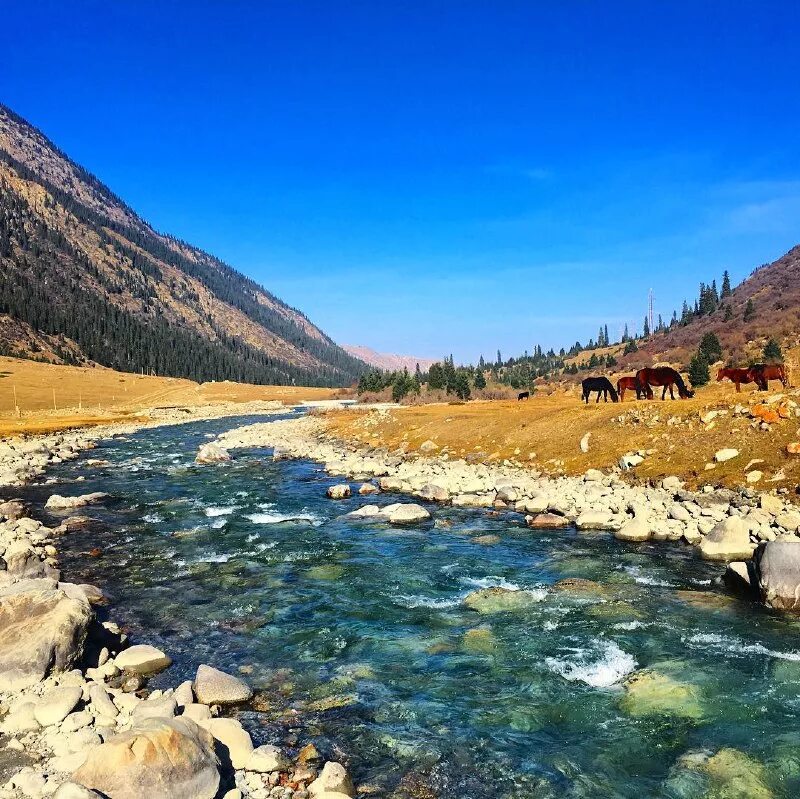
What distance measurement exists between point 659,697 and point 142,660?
365 inches

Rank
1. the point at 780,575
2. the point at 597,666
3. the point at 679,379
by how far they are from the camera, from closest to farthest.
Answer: the point at 597,666
the point at 780,575
the point at 679,379

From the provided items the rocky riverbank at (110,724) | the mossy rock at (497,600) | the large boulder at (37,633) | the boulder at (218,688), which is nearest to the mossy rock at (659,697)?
the mossy rock at (497,600)

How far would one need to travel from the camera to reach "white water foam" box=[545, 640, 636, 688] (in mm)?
10234

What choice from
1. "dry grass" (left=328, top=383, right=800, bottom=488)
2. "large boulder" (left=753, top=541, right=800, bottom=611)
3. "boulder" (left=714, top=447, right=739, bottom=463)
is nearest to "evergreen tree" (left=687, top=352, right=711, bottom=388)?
"dry grass" (left=328, top=383, right=800, bottom=488)

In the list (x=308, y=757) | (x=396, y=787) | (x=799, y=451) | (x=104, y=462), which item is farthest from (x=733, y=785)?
(x=104, y=462)

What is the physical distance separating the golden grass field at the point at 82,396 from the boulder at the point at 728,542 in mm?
64752

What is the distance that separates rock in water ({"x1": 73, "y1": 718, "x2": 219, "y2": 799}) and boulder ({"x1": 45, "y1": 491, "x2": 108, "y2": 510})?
2211 cm

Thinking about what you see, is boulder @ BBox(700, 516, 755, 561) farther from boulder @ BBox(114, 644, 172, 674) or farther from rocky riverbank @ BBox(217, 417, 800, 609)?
boulder @ BBox(114, 644, 172, 674)

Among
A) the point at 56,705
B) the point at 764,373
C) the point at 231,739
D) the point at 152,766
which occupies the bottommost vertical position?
the point at 231,739

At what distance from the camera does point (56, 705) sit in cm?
869

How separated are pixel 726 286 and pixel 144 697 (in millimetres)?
177252

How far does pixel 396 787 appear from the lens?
7555mm

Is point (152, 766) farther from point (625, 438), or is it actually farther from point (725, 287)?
point (725, 287)

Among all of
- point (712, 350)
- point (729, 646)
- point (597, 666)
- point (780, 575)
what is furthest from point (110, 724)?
point (712, 350)
